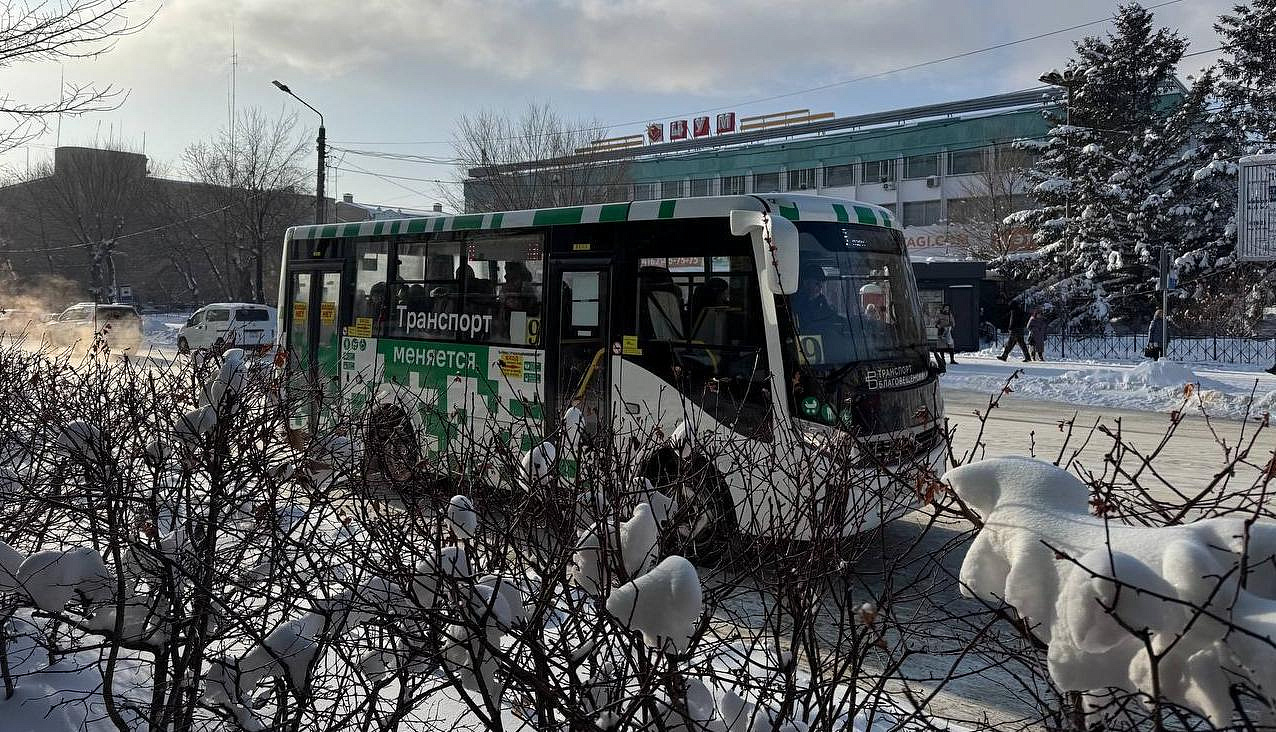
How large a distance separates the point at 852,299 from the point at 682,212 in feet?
5.08

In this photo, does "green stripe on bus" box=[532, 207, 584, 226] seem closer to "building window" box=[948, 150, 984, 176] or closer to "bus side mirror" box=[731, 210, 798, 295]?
"bus side mirror" box=[731, 210, 798, 295]

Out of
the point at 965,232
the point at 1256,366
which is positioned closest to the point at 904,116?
the point at 965,232

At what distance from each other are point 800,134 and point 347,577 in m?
63.4

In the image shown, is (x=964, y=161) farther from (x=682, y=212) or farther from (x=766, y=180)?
(x=682, y=212)

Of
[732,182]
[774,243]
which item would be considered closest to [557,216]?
[774,243]

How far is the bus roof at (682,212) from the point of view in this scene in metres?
7.31

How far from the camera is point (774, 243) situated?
20.8 ft

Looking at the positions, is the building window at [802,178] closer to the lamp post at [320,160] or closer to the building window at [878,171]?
the building window at [878,171]

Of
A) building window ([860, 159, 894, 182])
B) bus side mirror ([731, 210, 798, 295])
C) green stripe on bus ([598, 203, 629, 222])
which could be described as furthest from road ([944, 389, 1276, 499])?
building window ([860, 159, 894, 182])

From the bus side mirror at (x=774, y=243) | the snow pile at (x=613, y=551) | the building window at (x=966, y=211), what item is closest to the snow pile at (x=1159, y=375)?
the bus side mirror at (x=774, y=243)

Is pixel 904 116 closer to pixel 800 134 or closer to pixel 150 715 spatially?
pixel 800 134

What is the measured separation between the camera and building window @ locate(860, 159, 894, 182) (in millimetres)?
61003

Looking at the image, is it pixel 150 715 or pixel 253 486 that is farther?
pixel 253 486

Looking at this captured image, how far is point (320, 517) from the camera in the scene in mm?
3455
